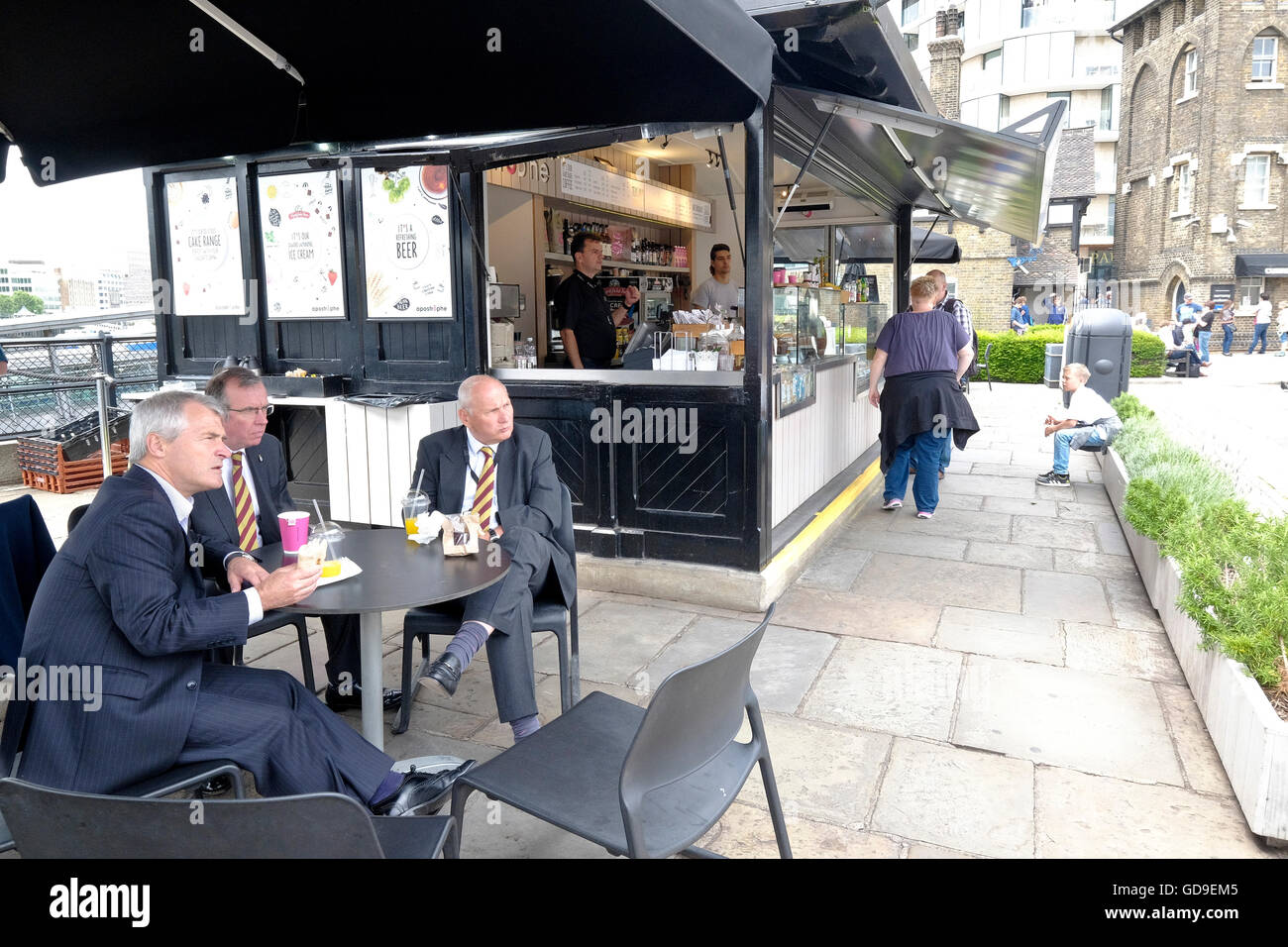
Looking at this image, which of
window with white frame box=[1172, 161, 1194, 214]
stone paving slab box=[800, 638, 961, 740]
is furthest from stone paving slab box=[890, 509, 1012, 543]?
window with white frame box=[1172, 161, 1194, 214]

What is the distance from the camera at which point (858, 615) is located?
16.4 feet

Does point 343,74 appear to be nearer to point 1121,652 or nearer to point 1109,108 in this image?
point 1121,652

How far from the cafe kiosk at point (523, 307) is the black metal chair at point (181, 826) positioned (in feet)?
10.00

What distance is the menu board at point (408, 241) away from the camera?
18.7ft

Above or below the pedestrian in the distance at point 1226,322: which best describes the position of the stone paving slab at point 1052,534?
below

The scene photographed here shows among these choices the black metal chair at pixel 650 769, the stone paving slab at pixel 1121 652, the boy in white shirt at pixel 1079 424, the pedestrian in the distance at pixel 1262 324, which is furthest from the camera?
the pedestrian in the distance at pixel 1262 324

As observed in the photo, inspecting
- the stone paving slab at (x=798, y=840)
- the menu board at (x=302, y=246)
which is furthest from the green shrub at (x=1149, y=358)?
the stone paving slab at (x=798, y=840)

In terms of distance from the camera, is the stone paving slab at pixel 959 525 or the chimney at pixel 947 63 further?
the chimney at pixel 947 63

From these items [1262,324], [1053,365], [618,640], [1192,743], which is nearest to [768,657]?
[618,640]

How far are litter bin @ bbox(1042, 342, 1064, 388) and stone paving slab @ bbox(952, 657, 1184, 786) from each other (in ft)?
A: 51.2

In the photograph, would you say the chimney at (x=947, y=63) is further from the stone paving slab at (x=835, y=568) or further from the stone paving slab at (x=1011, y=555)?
the stone paving slab at (x=835, y=568)
